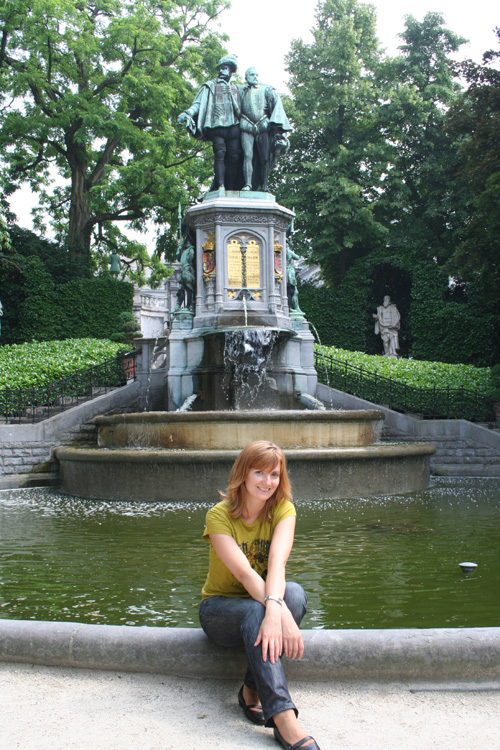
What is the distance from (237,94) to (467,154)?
9049mm

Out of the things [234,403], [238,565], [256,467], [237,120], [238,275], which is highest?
[237,120]

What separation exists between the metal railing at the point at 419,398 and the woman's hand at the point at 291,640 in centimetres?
1418

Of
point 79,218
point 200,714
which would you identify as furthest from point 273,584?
point 79,218

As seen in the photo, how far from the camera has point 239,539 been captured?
333 cm

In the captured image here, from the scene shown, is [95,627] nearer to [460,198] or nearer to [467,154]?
[467,154]

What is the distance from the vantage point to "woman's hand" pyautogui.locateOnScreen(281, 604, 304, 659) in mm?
2926

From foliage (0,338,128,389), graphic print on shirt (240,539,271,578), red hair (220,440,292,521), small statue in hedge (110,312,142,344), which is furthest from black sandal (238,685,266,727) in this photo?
small statue in hedge (110,312,142,344)

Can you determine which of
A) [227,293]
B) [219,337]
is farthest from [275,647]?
[227,293]

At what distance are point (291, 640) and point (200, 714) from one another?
0.49m

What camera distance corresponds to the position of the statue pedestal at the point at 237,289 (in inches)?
574

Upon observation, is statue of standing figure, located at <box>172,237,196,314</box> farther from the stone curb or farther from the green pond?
the stone curb

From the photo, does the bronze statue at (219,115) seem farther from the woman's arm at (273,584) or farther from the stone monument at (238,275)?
the woman's arm at (273,584)

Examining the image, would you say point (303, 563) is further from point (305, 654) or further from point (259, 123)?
point (259, 123)

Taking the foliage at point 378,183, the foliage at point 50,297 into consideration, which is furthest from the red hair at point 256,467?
the foliage at point 50,297
